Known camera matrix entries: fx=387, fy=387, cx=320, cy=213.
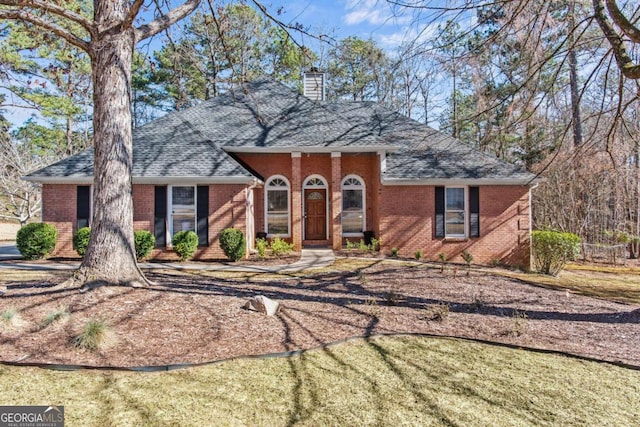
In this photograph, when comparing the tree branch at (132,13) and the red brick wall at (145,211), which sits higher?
the tree branch at (132,13)

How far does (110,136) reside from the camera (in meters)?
6.54

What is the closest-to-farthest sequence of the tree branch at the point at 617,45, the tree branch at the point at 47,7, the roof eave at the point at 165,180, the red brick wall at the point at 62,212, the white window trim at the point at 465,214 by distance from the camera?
the tree branch at the point at 617,45
the tree branch at the point at 47,7
the roof eave at the point at 165,180
the red brick wall at the point at 62,212
the white window trim at the point at 465,214

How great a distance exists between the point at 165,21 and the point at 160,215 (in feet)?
22.3

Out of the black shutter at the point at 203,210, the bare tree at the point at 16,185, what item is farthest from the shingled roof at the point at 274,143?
the bare tree at the point at 16,185

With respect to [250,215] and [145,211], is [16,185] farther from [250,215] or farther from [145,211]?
[250,215]

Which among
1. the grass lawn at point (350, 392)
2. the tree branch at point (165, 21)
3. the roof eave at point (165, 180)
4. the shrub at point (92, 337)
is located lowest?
the grass lawn at point (350, 392)

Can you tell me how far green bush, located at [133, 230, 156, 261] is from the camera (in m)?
11.7

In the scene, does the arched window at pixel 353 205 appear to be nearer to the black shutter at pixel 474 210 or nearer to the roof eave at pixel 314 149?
the roof eave at pixel 314 149

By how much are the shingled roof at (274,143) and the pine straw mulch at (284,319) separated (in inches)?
230

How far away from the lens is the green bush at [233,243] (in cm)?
1182

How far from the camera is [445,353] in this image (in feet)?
14.7

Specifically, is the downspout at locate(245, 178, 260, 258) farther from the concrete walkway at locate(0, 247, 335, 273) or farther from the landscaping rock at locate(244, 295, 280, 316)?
the landscaping rock at locate(244, 295, 280, 316)

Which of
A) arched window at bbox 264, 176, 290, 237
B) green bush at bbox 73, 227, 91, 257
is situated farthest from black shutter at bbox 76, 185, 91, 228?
arched window at bbox 264, 176, 290, 237

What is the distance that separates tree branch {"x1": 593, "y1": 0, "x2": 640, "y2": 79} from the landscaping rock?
6044 millimetres
